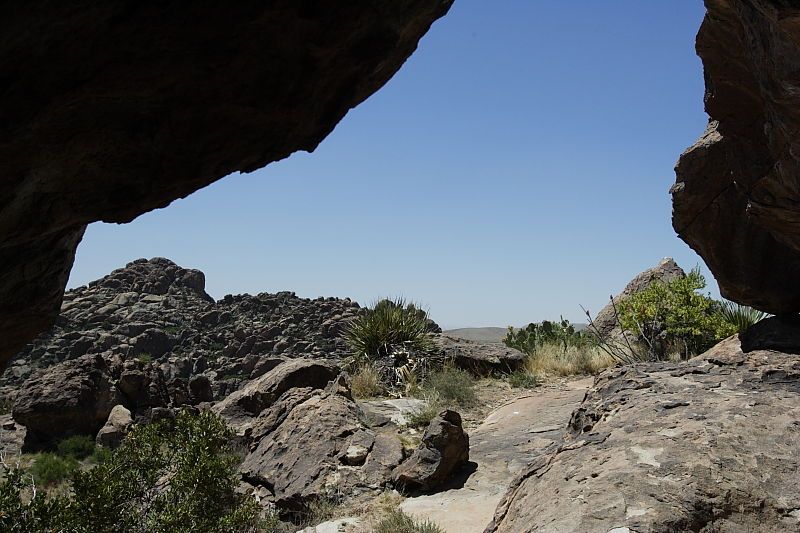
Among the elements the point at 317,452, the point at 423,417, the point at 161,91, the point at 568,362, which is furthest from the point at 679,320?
the point at 161,91

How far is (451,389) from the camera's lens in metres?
13.9

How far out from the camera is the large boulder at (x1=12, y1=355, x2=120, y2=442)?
19.4 metres

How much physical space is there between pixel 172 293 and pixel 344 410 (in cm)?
5404

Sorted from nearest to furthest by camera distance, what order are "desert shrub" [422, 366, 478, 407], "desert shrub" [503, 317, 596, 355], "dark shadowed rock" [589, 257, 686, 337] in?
"desert shrub" [422, 366, 478, 407], "desert shrub" [503, 317, 596, 355], "dark shadowed rock" [589, 257, 686, 337]

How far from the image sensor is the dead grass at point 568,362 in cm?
1602

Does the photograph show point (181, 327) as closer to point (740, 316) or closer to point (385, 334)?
point (385, 334)

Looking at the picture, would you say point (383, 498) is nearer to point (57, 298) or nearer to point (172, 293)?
point (57, 298)

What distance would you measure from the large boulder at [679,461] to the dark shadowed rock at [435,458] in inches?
96.2

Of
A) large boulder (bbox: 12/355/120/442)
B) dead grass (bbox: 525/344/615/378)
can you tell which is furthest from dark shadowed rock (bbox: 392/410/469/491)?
large boulder (bbox: 12/355/120/442)

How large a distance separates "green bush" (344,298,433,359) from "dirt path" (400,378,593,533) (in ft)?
14.4

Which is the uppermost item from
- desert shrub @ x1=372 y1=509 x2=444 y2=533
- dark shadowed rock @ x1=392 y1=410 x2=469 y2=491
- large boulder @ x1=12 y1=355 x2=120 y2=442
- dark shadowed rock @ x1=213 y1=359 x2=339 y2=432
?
large boulder @ x1=12 y1=355 x2=120 y2=442

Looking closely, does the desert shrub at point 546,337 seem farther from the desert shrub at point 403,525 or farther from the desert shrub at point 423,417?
the desert shrub at point 403,525

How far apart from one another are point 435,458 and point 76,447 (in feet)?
48.1

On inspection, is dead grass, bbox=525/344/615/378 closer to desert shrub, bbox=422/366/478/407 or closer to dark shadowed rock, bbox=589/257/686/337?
desert shrub, bbox=422/366/478/407
